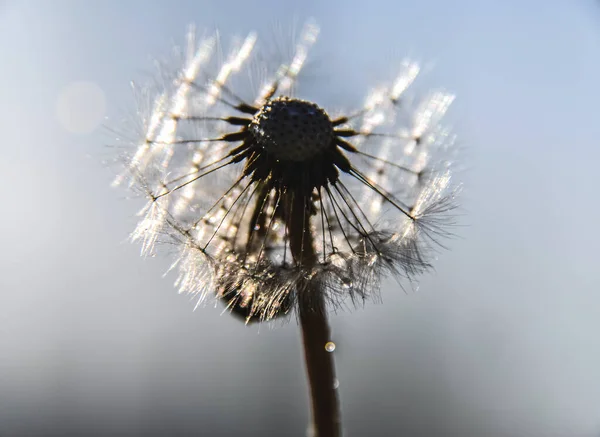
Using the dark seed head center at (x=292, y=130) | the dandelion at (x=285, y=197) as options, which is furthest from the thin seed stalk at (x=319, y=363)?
the dark seed head center at (x=292, y=130)

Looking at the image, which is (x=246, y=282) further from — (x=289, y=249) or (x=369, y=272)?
(x=369, y=272)

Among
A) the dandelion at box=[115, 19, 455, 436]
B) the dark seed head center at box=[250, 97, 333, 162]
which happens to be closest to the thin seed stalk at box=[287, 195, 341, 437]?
the dandelion at box=[115, 19, 455, 436]

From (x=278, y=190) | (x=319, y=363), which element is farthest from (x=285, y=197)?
(x=319, y=363)

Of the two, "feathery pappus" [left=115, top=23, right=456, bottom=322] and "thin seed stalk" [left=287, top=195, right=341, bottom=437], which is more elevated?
"feathery pappus" [left=115, top=23, right=456, bottom=322]

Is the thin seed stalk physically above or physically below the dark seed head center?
below

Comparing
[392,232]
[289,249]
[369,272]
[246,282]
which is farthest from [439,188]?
[246,282]

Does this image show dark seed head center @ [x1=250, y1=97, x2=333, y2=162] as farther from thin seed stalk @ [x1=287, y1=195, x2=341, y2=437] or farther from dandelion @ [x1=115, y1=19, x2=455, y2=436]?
thin seed stalk @ [x1=287, y1=195, x2=341, y2=437]
